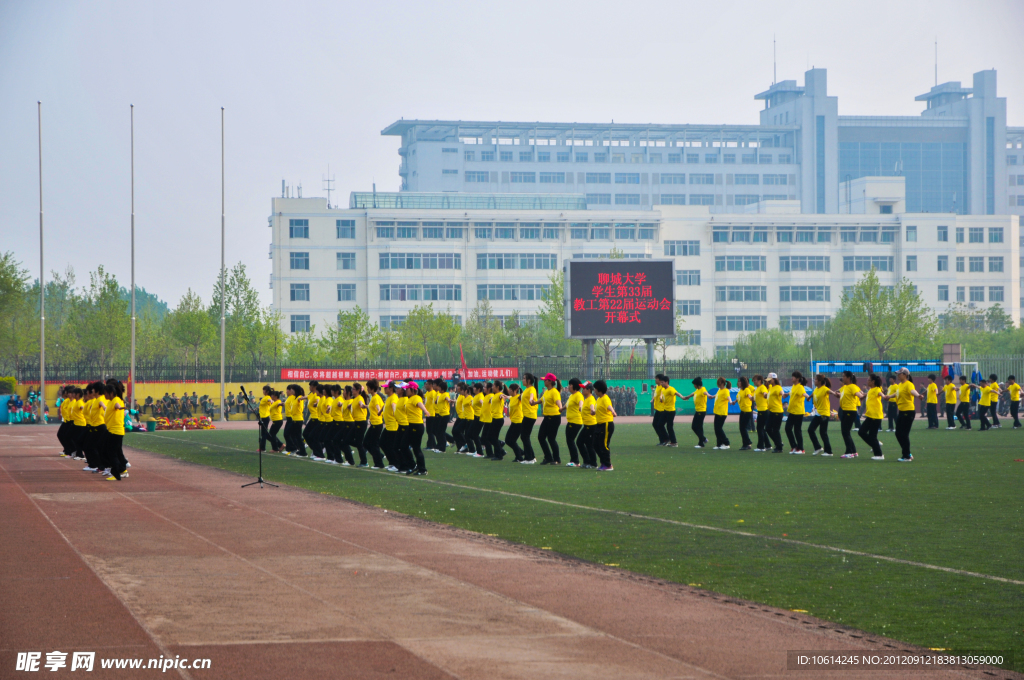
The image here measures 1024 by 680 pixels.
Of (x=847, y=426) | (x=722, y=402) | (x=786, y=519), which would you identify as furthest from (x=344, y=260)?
(x=786, y=519)

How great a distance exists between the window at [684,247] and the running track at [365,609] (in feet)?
296

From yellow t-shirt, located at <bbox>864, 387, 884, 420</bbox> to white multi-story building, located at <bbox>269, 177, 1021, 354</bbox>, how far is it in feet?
235

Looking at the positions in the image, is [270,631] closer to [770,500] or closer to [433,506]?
[433,506]

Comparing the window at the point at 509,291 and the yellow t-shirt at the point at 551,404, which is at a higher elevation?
the window at the point at 509,291

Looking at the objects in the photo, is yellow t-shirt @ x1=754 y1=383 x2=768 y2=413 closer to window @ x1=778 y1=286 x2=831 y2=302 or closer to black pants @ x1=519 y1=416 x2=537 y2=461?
black pants @ x1=519 y1=416 x2=537 y2=461

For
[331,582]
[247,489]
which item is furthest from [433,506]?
[331,582]

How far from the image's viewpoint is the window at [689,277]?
100 meters

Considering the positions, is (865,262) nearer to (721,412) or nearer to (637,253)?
(637,253)

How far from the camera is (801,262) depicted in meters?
103

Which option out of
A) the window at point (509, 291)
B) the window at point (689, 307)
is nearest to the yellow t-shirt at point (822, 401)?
the window at point (509, 291)

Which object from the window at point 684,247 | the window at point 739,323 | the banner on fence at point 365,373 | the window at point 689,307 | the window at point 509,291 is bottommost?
the banner on fence at point 365,373

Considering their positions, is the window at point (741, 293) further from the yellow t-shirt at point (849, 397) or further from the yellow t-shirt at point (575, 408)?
the yellow t-shirt at point (575, 408)

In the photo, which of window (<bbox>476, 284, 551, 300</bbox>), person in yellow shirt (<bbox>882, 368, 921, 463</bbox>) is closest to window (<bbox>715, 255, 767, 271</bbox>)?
window (<bbox>476, 284, 551, 300</bbox>)

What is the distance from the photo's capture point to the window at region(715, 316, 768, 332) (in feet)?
332
